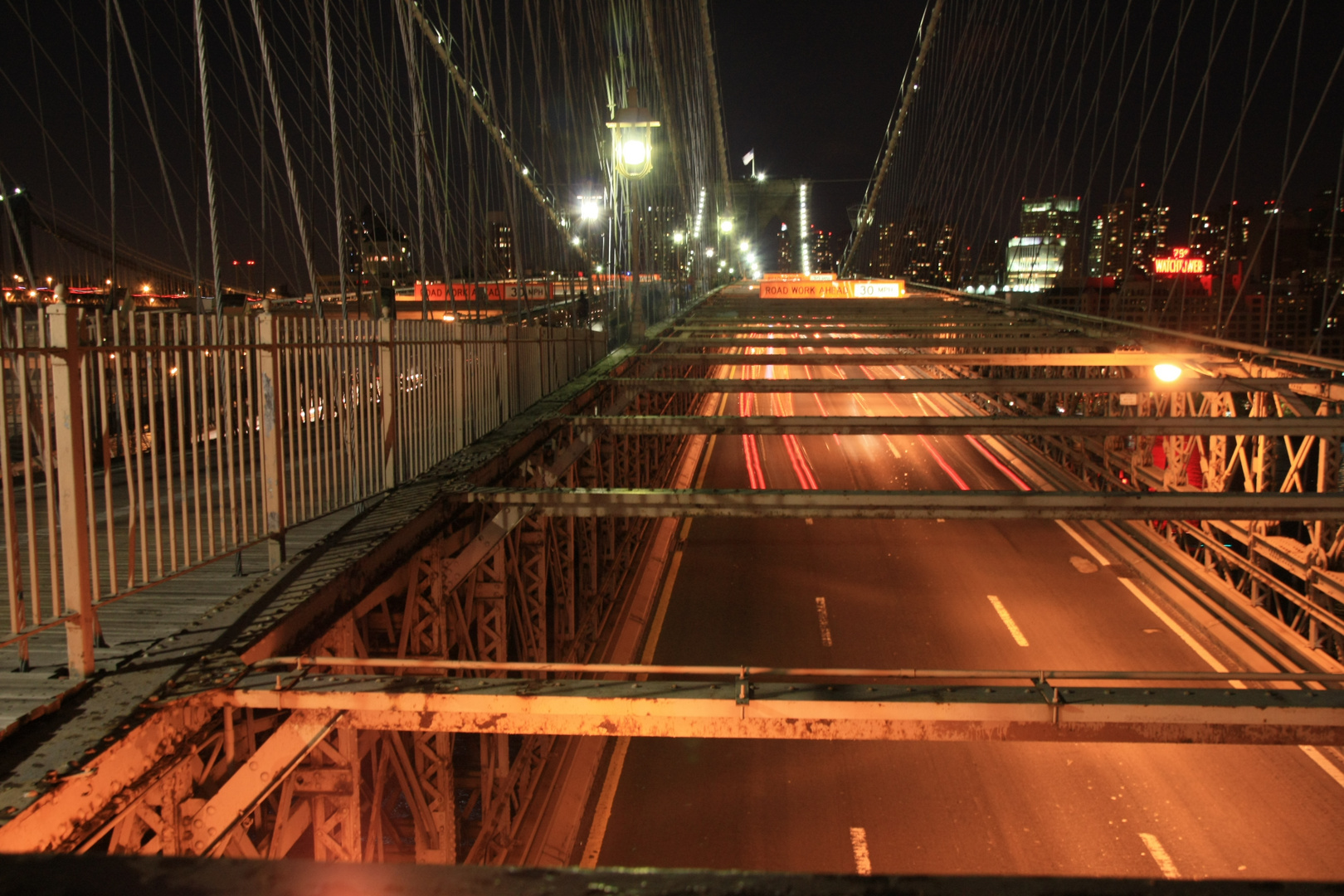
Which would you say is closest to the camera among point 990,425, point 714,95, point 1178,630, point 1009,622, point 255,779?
point 255,779

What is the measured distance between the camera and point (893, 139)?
9706 cm

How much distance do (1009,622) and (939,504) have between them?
10007mm

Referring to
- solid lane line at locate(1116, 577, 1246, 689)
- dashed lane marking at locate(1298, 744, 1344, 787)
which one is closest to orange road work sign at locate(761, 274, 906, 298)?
solid lane line at locate(1116, 577, 1246, 689)

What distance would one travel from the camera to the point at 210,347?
4578mm

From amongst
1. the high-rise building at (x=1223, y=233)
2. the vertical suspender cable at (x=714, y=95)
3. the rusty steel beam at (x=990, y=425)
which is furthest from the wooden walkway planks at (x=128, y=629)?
the vertical suspender cable at (x=714, y=95)

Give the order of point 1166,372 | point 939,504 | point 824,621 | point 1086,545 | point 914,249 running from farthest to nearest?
point 914,249, point 1086,545, point 824,621, point 1166,372, point 939,504

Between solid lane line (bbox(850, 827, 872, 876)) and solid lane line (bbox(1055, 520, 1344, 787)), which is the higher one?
solid lane line (bbox(1055, 520, 1344, 787))

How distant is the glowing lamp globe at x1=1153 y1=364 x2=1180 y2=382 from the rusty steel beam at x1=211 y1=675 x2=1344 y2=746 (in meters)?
12.0

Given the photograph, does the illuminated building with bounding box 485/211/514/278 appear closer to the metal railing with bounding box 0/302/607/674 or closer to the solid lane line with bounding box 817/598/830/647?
the metal railing with bounding box 0/302/607/674

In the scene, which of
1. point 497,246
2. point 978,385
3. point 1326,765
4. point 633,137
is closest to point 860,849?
point 1326,765

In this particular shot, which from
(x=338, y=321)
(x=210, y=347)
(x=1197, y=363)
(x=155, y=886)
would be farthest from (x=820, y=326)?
(x=155, y=886)

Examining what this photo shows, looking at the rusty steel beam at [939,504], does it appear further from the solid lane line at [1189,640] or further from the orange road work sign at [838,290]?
the orange road work sign at [838,290]

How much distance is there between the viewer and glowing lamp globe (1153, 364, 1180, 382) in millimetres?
14555

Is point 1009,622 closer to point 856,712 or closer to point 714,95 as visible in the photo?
point 856,712
